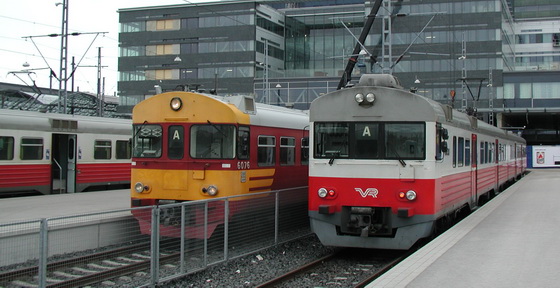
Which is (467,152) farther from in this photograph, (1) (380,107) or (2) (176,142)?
(2) (176,142)

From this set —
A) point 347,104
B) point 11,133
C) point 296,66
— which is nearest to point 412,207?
point 347,104

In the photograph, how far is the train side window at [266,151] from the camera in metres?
13.7

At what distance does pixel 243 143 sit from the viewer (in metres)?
12.9

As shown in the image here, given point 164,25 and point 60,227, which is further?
point 164,25

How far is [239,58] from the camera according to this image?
6725 cm

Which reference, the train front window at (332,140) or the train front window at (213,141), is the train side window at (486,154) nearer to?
the train front window at (332,140)

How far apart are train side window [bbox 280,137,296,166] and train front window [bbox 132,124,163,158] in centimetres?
332

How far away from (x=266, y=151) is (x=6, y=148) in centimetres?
1002

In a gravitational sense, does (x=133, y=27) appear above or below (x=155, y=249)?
above

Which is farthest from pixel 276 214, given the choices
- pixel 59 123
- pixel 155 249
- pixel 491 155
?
pixel 59 123

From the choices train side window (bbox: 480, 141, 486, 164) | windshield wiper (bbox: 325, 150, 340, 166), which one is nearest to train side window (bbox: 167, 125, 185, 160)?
windshield wiper (bbox: 325, 150, 340, 166)

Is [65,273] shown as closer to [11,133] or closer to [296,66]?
[11,133]

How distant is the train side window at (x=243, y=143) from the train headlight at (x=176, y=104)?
144 centimetres

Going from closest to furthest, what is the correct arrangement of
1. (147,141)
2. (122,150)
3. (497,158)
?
(147,141), (497,158), (122,150)
